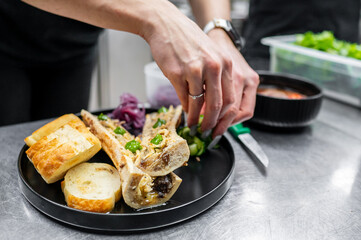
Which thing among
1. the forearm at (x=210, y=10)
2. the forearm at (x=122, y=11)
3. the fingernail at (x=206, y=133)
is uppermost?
the forearm at (x=122, y=11)

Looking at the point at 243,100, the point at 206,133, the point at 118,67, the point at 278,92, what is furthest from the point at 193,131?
the point at 118,67

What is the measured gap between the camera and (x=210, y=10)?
1432mm

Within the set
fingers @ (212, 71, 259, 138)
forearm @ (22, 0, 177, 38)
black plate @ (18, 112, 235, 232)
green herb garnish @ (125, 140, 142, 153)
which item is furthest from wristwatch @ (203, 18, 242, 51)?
green herb garnish @ (125, 140, 142, 153)

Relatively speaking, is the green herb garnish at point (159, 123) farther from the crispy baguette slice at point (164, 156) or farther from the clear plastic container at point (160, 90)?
the clear plastic container at point (160, 90)

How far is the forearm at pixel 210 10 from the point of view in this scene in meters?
1.42

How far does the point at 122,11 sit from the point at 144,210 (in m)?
0.55

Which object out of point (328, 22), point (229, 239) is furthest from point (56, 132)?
point (328, 22)

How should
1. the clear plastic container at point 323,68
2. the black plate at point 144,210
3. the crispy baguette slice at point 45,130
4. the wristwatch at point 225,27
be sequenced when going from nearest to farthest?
1. the black plate at point 144,210
2. the crispy baguette slice at point 45,130
3. the wristwatch at point 225,27
4. the clear plastic container at point 323,68

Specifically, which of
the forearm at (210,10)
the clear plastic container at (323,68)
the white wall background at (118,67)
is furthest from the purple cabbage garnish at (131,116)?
the white wall background at (118,67)

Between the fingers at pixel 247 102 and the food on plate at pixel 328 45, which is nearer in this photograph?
the fingers at pixel 247 102

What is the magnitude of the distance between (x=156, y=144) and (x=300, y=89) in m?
0.94

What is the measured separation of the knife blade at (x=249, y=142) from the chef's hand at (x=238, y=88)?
109 mm

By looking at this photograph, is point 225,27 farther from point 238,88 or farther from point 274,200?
point 274,200

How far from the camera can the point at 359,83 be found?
1694 mm
